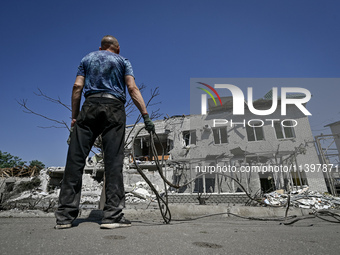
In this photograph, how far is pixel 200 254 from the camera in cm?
111

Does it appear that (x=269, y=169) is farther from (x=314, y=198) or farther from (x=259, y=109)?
(x=314, y=198)

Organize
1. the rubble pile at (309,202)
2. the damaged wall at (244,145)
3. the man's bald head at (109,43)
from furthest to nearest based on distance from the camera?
the damaged wall at (244,145) < the rubble pile at (309,202) < the man's bald head at (109,43)

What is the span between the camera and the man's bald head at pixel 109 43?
109 inches

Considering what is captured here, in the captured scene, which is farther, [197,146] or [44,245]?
[197,146]

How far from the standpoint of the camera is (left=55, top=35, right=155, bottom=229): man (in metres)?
2.13

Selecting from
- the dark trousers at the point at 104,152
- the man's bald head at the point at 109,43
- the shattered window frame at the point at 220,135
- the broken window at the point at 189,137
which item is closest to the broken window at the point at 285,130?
the shattered window frame at the point at 220,135

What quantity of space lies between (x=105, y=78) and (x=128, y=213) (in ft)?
7.46

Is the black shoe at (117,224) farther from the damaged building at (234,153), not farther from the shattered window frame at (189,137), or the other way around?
the shattered window frame at (189,137)

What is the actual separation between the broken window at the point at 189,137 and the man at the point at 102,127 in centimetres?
1869

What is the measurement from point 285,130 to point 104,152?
18.1 meters

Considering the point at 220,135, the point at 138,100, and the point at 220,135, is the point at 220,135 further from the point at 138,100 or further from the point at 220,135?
the point at 138,100

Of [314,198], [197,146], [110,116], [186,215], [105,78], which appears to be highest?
[197,146]

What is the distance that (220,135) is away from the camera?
19469mm

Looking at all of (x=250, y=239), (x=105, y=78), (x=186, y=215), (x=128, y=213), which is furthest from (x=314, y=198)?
(x=105, y=78)
